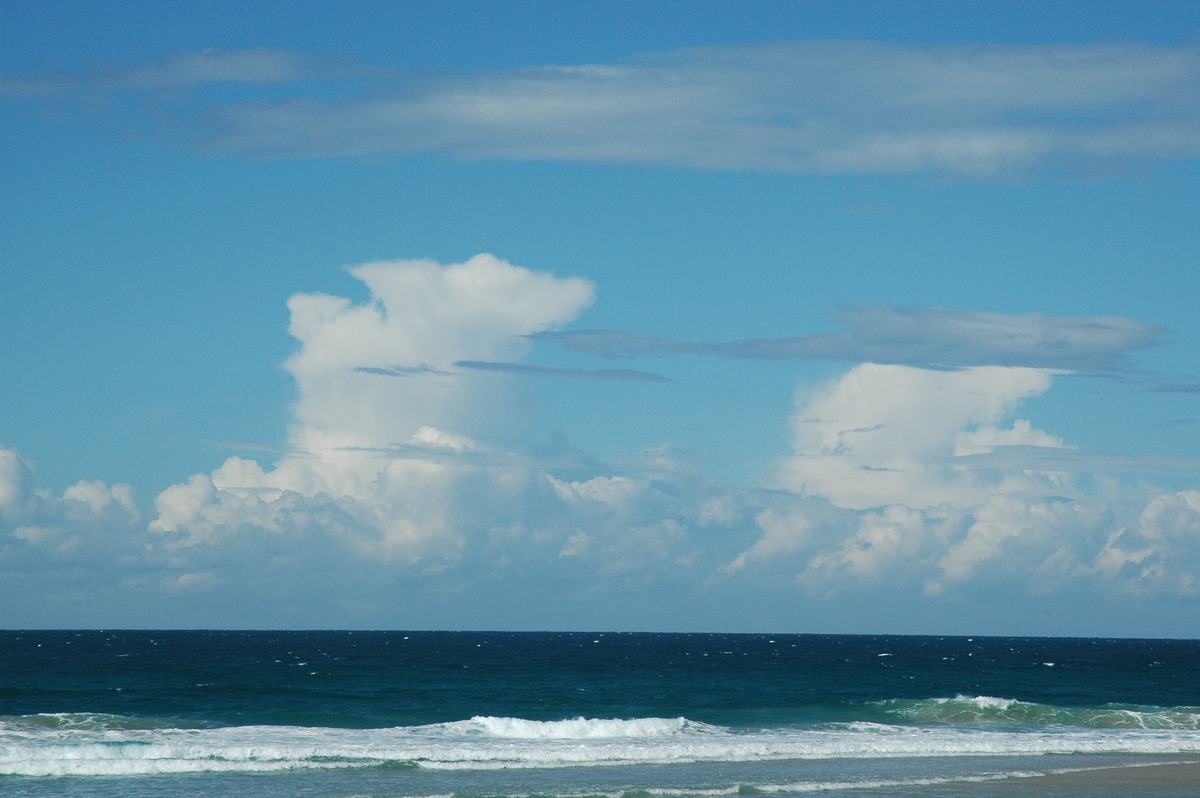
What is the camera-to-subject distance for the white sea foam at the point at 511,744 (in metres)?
30.3

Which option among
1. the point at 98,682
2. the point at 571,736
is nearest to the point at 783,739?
the point at 571,736

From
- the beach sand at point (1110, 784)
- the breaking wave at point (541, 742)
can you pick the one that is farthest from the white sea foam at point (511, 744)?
the beach sand at point (1110, 784)

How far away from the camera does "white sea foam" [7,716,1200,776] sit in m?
30.3

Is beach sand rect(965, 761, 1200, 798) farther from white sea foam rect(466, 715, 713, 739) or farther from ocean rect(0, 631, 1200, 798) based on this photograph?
white sea foam rect(466, 715, 713, 739)

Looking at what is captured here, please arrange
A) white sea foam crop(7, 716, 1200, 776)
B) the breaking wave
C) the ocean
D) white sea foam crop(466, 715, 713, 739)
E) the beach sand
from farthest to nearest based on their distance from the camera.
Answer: white sea foam crop(466, 715, 713, 739) → the breaking wave → white sea foam crop(7, 716, 1200, 776) → the ocean → the beach sand

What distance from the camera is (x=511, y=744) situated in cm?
3456

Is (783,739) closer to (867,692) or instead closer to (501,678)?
(867,692)

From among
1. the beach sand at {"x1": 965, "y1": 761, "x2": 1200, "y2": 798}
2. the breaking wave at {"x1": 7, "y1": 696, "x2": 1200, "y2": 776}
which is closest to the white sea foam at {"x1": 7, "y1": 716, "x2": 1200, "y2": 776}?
the breaking wave at {"x1": 7, "y1": 696, "x2": 1200, "y2": 776}

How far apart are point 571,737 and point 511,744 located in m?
4.27

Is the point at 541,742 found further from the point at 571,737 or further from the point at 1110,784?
the point at 1110,784

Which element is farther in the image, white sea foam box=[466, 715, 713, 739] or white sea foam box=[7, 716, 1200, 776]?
white sea foam box=[466, 715, 713, 739]

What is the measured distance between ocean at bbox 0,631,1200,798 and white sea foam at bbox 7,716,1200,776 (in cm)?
10

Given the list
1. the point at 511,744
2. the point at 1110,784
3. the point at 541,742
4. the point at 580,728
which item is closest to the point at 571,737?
the point at 580,728

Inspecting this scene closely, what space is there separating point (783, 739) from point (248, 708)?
21.1m
